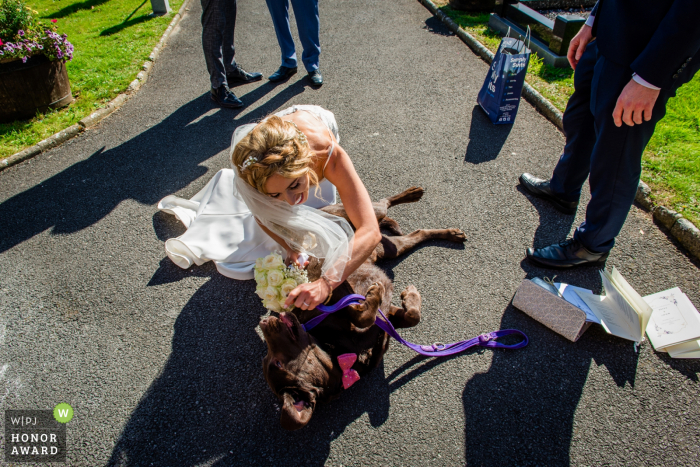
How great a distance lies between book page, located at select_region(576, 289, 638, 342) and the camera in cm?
248

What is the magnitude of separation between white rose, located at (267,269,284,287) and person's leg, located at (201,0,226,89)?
4140 millimetres

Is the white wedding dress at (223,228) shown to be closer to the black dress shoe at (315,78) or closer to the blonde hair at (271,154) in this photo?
the blonde hair at (271,154)

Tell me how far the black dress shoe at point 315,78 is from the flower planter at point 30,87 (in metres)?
3.57

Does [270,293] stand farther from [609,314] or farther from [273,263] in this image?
[609,314]

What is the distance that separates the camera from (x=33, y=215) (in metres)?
3.89

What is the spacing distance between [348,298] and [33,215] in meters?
3.79

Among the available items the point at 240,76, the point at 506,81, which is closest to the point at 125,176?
the point at 240,76

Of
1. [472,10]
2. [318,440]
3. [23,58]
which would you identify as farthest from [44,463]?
[472,10]

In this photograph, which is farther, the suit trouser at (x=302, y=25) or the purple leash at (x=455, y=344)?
the suit trouser at (x=302, y=25)

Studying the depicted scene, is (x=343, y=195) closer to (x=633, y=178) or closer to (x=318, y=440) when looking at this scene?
(x=318, y=440)

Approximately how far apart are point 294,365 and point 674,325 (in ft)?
8.25

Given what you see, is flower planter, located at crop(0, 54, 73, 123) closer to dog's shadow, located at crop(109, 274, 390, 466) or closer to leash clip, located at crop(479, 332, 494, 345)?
dog's shadow, located at crop(109, 274, 390, 466)

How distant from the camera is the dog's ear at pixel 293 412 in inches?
70.9

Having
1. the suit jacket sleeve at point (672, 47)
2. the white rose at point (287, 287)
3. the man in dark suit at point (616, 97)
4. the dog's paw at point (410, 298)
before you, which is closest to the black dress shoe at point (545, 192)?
the man in dark suit at point (616, 97)
